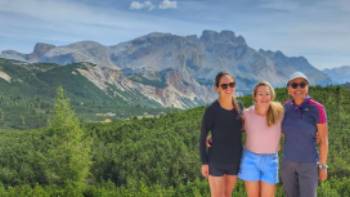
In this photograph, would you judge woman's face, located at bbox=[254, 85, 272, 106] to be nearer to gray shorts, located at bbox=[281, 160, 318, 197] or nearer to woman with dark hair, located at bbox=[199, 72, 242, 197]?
woman with dark hair, located at bbox=[199, 72, 242, 197]

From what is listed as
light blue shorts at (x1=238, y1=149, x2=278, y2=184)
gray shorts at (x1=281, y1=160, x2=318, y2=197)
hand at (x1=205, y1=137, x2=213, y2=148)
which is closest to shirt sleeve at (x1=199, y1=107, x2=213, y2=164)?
hand at (x1=205, y1=137, x2=213, y2=148)

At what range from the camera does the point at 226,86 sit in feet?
33.8

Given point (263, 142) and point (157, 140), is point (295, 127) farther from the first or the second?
point (157, 140)

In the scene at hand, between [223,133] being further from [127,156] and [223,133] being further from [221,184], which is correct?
[127,156]

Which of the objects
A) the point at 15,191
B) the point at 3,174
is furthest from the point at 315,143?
the point at 3,174

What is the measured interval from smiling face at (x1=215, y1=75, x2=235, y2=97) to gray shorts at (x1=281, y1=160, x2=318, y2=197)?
2.17 metres

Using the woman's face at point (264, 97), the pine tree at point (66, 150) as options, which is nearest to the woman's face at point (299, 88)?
the woman's face at point (264, 97)

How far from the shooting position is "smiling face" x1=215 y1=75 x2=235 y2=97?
10281 mm

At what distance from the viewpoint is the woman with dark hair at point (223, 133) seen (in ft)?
33.4

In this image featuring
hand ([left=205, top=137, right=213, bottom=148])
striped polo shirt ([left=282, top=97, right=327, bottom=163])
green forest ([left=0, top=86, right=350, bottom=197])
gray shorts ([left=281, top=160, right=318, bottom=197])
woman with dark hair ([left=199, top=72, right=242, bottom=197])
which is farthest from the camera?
green forest ([left=0, top=86, right=350, bottom=197])

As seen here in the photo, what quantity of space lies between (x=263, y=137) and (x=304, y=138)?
94 centimetres

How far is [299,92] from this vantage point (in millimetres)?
10172

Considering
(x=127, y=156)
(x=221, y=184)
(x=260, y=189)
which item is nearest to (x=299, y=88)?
(x=260, y=189)

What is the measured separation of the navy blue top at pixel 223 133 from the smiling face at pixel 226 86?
29cm
